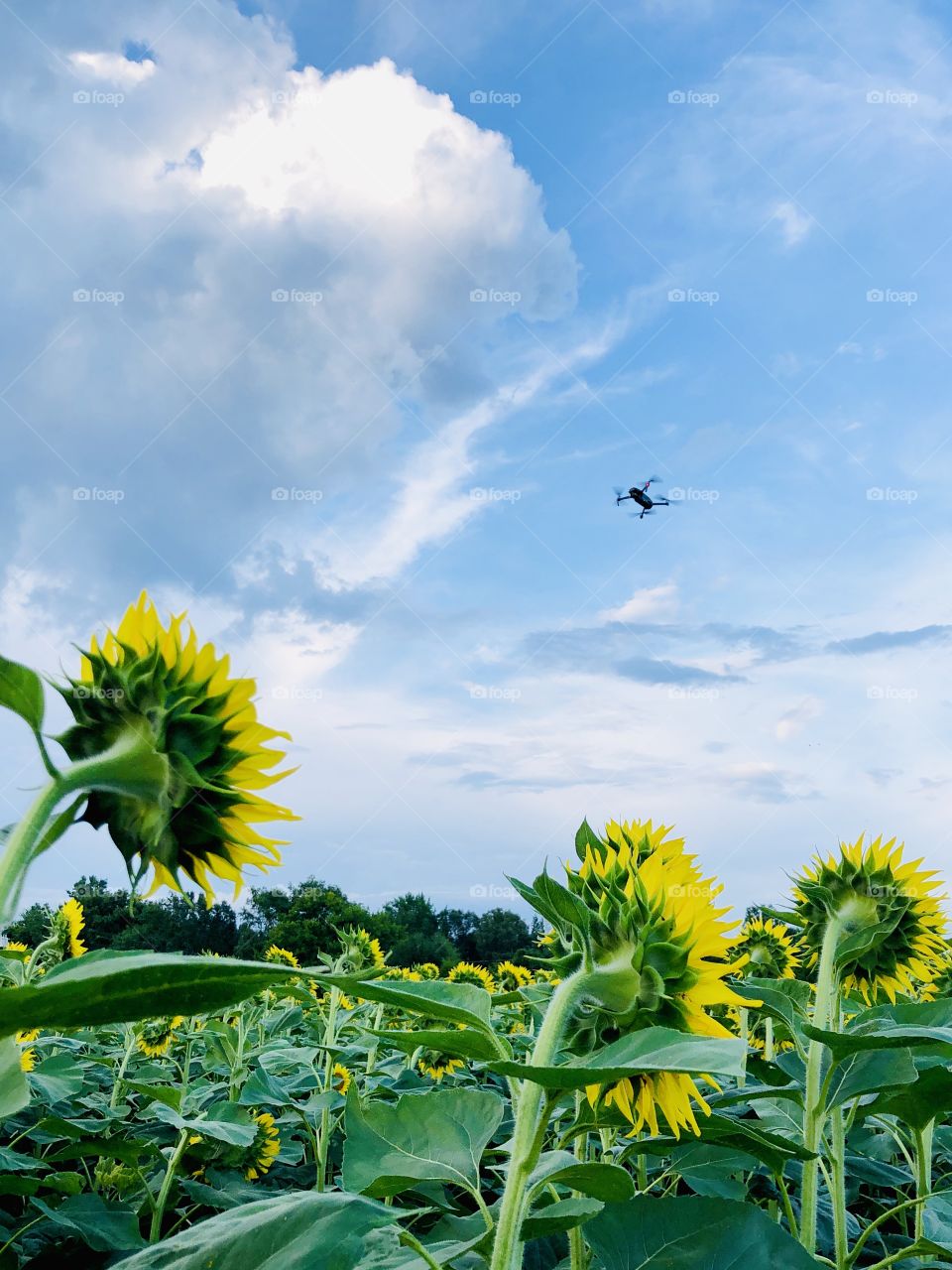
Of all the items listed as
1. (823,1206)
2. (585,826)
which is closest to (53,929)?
(823,1206)

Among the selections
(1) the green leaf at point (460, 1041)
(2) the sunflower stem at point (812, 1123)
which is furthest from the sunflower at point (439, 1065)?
(1) the green leaf at point (460, 1041)

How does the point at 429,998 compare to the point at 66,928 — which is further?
the point at 66,928

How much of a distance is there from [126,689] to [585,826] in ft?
2.82

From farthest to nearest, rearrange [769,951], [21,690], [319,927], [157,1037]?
[319,927] → [157,1037] → [769,951] → [21,690]

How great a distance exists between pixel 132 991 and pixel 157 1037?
464cm

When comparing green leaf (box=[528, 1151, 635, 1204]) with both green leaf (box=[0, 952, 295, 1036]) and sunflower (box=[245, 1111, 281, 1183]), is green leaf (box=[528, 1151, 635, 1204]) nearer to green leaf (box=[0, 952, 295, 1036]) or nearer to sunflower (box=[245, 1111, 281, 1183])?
green leaf (box=[0, 952, 295, 1036])

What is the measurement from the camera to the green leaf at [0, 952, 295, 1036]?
89cm

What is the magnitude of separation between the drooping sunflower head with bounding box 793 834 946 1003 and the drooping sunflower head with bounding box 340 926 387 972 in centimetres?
270

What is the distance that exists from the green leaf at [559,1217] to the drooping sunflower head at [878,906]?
1.51 metres

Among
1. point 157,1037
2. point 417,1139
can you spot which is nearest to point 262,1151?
point 417,1139

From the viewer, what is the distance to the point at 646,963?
1.56m

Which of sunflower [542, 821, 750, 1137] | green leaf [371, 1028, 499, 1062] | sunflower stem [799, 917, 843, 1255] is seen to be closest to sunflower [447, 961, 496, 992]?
sunflower stem [799, 917, 843, 1255]

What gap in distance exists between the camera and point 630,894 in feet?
5.39

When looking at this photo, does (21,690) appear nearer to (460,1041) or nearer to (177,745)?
(177,745)
